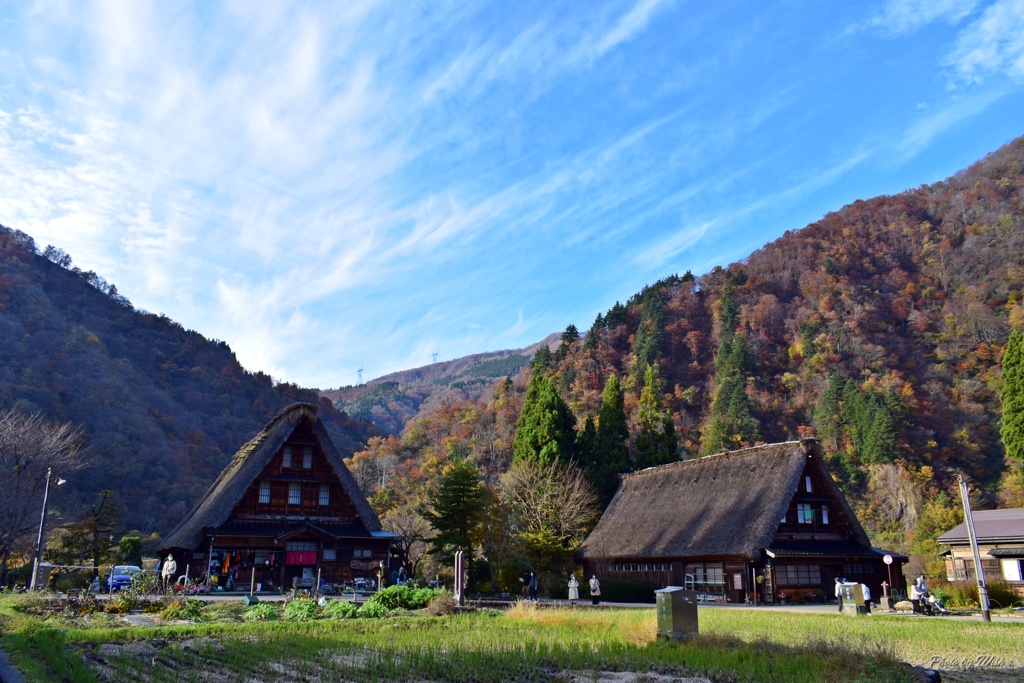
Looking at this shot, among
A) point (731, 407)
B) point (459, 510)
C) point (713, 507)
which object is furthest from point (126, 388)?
point (713, 507)

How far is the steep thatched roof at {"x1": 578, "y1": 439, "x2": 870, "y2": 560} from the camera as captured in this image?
30.4 meters

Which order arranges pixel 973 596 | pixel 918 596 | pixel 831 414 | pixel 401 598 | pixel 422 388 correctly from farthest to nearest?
1. pixel 422 388
2. pixel 831 414
3. pixel 973 596
4. pixel 918 596
5. pixel 401 598

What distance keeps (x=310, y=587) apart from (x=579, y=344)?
60563mm

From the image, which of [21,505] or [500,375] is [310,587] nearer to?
[21,505]

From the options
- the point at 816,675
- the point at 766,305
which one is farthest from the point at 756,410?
the point at 816,675

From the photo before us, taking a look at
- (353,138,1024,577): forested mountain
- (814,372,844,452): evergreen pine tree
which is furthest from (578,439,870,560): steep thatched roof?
(814,372,844,452): evergreen pine tree

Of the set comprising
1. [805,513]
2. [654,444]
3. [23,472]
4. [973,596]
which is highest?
[654,444]

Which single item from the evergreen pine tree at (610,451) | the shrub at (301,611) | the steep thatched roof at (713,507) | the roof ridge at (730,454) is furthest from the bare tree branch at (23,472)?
the evergreen pine tree at (610,451)

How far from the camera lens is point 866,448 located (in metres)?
58.9

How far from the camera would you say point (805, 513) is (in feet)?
107

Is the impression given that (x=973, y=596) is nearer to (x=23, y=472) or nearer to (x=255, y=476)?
(x=255, y=476)

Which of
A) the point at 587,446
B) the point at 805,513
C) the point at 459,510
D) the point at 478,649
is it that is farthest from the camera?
the point at 587,446

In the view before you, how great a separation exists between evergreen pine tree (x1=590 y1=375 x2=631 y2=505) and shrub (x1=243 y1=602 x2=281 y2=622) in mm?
32007

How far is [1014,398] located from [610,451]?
24.6m
